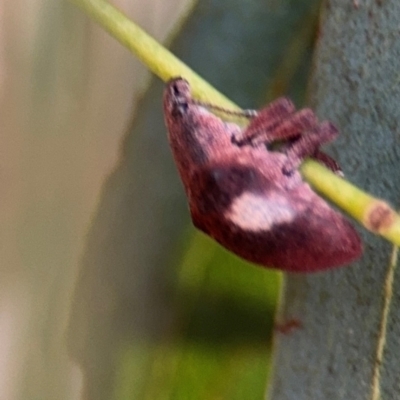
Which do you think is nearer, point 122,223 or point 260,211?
point 260,211

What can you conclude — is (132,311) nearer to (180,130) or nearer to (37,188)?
(37,188)

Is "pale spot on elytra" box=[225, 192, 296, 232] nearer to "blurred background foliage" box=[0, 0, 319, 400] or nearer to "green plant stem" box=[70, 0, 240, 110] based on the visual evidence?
"green plant stem" box=[70, 0, 240, 110]

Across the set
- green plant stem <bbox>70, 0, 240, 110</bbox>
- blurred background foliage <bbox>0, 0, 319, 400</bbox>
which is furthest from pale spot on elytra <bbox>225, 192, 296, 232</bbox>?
blurred background foliage <bbox>0, 0, 319, 400</bbox>

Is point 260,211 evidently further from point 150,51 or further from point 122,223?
point 122,223

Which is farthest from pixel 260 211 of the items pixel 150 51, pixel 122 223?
pixel 122 223

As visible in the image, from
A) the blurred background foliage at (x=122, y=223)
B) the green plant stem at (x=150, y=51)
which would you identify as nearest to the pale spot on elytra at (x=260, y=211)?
the green plant stem at (x=150, y=51)

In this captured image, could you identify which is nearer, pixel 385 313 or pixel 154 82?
pixel 385 313

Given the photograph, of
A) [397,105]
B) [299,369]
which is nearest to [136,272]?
[299,369]
